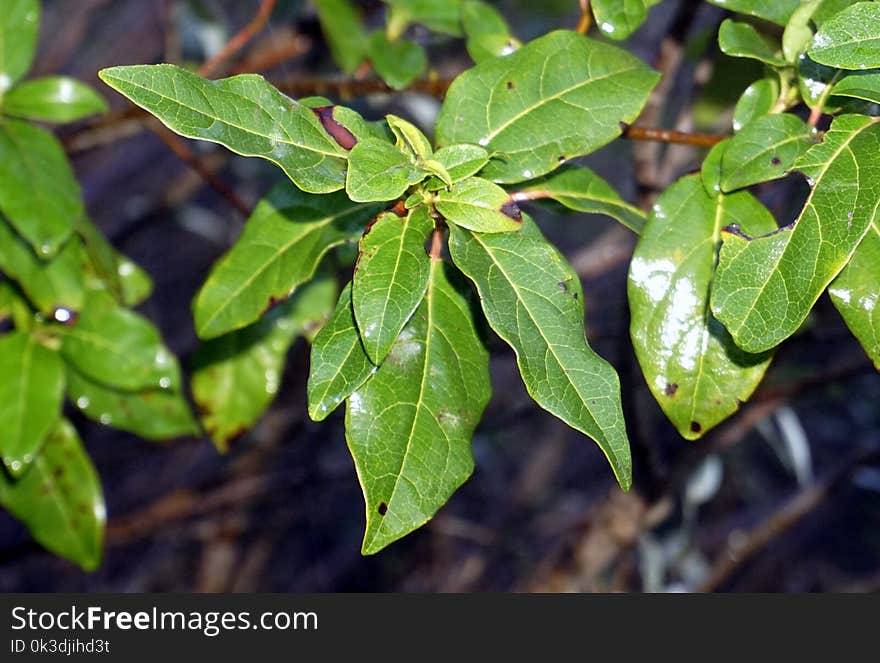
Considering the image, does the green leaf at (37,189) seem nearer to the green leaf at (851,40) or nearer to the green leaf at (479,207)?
the green leaf at (479,207)

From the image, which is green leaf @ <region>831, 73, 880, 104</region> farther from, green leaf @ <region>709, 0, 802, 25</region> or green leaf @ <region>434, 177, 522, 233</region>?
green leaf @ <region>434, 177, 522, 233</region>

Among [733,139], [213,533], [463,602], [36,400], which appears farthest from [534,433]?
[733,139]

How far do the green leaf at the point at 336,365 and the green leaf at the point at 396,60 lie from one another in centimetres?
60

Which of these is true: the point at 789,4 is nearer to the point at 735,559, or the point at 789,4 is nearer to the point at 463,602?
the point at 463,602

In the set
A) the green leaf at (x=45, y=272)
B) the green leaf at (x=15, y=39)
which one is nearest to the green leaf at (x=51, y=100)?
the green leaf at (x=15, y=39)

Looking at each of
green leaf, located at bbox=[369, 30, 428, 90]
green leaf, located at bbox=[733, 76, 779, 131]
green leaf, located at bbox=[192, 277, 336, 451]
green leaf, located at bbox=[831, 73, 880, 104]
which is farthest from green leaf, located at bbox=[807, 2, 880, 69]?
green leaf, located at bbox=[192, 277, 336, 451]

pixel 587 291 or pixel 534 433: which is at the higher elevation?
pixel 587 291

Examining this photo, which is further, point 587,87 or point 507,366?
point 507,366

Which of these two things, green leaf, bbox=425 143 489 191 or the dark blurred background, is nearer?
green leaf, bbox=425 143 489 191

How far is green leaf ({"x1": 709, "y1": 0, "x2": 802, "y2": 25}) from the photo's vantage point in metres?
1.02

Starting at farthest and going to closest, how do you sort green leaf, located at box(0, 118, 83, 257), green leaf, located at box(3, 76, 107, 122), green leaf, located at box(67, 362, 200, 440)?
green leaf, located at box(67, 362, 200, 440), green leaf, located at box(3, 76, 107, 122), green leaf, located at box(0, 118, 83, 257)

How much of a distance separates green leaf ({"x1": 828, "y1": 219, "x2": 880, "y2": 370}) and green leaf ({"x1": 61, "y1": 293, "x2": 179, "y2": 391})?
0.92 m

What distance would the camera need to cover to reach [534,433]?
3.98 m

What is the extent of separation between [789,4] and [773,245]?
1.04ft
